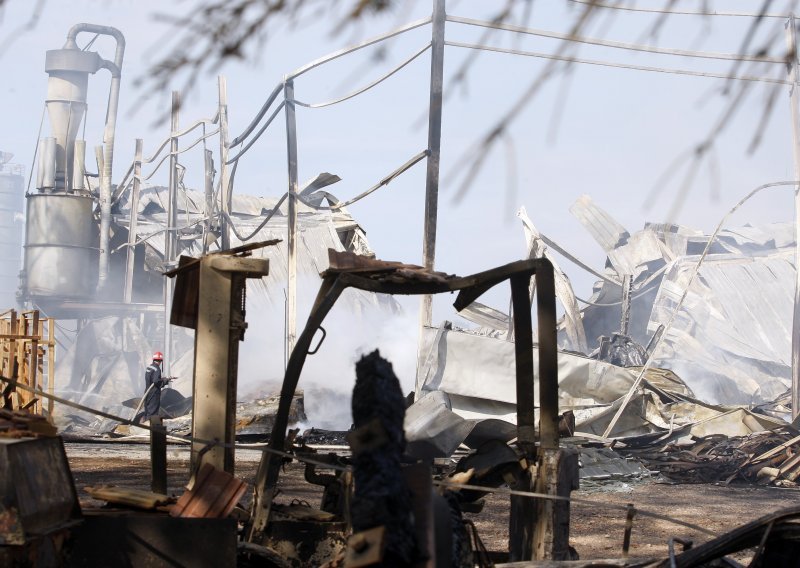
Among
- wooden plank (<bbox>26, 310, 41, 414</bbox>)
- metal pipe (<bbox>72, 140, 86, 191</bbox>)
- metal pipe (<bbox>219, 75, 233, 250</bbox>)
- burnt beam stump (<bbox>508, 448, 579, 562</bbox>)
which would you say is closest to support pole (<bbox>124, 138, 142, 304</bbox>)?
metal pipe (<bbox>72, 140, 86, 191</bbox>)

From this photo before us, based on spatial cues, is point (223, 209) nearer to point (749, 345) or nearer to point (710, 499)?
point (710, 499)

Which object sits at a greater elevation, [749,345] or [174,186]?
[174,186]

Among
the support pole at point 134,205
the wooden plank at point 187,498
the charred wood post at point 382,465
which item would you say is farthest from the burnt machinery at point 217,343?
the support pole at point 134,205

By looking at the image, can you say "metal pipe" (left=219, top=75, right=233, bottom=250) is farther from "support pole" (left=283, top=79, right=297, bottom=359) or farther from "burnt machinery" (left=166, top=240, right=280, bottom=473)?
"burnt machinery" (left=166, top=240, right=280, bottom=473)

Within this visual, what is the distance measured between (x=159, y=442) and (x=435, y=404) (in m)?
7.43

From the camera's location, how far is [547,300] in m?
6.92

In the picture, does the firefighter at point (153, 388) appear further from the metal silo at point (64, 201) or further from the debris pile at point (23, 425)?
the metal silo at point (64, 201)

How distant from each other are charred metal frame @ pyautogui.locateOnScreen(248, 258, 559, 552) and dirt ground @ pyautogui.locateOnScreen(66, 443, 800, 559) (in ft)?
7.95

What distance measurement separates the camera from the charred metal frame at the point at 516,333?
6520 mm

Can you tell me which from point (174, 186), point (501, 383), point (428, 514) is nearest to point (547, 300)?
point (428, 514)

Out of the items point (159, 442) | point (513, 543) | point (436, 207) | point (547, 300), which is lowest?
point (513, 543)

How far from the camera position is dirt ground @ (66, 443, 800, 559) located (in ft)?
33.7

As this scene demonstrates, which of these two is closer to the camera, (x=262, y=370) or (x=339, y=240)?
(x=339, y=240)

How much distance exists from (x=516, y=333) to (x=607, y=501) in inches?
280
